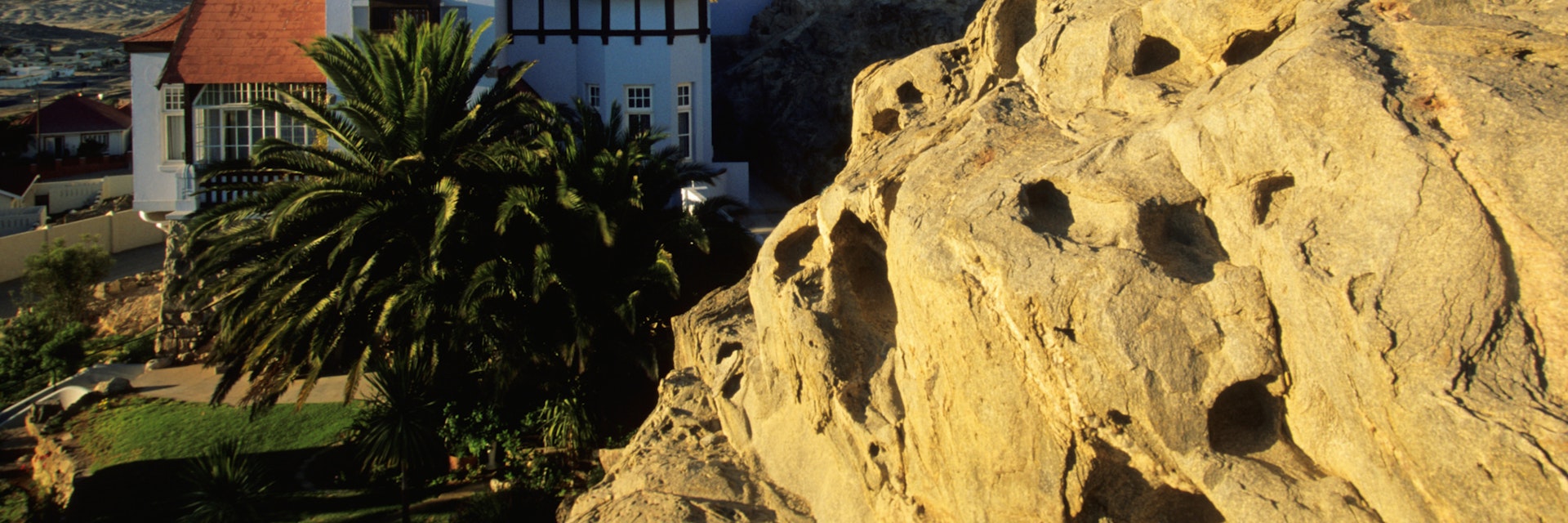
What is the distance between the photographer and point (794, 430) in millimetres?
10375

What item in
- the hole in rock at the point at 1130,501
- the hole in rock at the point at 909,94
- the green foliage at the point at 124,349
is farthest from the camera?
the green foliage at the point at 124,349

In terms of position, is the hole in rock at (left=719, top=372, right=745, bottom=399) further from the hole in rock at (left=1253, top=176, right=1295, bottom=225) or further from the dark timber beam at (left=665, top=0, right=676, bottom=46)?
the dark timber beam at (left=665, top=0, right=676, bottom=46)

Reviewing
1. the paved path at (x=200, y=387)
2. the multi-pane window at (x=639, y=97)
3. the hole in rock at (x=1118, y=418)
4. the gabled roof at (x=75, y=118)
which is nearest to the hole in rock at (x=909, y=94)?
the hole in rock at (x=1118, y=418)

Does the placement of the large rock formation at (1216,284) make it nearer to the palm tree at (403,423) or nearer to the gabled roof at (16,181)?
the palm tree at (403,423)

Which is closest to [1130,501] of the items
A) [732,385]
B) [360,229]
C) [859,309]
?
[859,309]

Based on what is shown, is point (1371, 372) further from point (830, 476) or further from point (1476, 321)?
point (830, 476)

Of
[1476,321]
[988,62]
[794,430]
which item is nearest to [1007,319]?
[1476,321]

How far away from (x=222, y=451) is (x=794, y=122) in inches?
544

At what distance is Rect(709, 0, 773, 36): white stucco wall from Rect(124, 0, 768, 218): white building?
5401 millimetres

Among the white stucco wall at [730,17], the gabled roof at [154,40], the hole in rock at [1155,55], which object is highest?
the white stucco wall at [730,17]

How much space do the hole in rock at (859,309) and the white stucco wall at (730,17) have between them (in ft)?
64.0

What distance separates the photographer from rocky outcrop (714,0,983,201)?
80.6ft

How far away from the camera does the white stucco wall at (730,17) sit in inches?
1126

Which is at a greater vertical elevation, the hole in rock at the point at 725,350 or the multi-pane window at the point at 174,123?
the multi-pane window at the point at 174,123
